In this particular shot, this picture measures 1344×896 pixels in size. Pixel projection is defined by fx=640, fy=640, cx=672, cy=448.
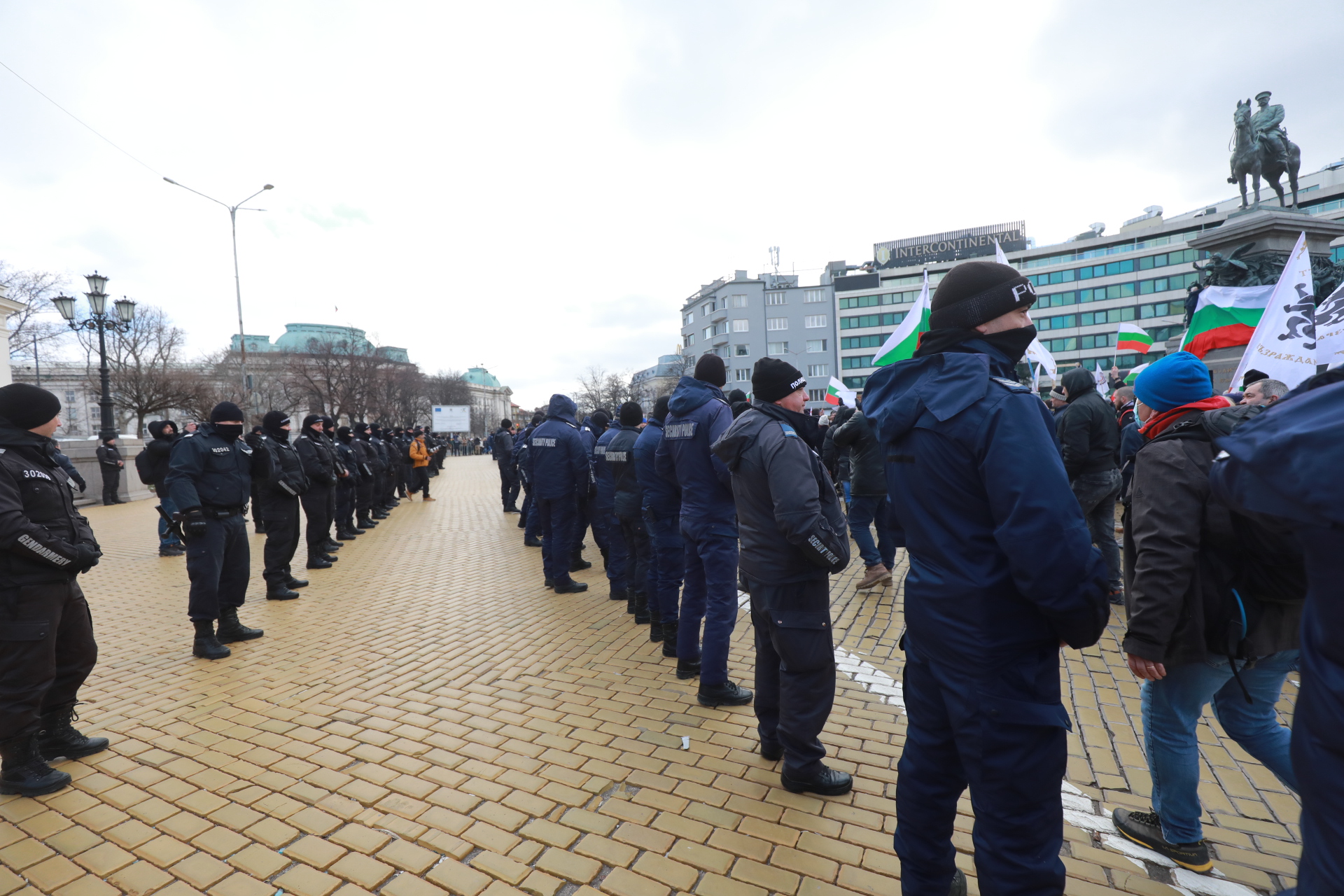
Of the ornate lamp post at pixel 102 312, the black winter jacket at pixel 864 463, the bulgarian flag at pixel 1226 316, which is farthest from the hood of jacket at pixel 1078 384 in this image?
the ornate lamp post at pixel 102 312

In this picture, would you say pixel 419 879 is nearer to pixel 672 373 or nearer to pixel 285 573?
pixel 285 573

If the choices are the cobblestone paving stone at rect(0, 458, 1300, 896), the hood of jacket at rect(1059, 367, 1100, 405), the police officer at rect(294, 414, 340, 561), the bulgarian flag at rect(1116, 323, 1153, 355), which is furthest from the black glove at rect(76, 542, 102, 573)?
the bulgarian flag at rect(1116, 323, 1153, 355)

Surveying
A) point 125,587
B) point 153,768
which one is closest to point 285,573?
point 125,587

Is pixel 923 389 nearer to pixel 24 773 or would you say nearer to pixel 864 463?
pixel 24 773

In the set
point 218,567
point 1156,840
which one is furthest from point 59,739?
point 1156,840

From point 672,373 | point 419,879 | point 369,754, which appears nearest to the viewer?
point 419,879

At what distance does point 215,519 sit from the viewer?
5.57 m

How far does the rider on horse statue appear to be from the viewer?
13492 mm

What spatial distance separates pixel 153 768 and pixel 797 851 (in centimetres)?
356

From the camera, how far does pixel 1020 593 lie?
186cm

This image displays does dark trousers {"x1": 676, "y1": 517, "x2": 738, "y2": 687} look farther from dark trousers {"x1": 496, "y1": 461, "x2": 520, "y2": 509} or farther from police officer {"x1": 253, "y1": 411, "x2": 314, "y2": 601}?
dark trousers {"x1": 496, "y1": 461, "x2": 520, "y2": 509}

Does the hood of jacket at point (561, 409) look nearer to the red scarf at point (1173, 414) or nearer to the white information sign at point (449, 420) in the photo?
the red scarf at point (1173, 414)

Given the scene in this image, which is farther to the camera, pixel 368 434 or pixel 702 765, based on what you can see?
pixel 368 434

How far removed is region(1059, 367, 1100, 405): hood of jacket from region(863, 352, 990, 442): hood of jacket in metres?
4.82
